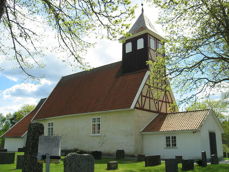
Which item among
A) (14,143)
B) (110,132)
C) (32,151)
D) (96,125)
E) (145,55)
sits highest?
(145,55)

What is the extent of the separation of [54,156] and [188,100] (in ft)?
36.6

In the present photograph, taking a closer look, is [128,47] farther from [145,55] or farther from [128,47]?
[145,55]

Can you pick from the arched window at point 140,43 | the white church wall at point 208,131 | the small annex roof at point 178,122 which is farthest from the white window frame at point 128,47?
the white church wall at point 208,131

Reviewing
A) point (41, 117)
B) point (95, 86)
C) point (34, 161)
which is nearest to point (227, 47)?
point (34, 161)

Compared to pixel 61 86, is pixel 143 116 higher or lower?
lower

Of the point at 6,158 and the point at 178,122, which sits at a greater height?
the point at 178,122

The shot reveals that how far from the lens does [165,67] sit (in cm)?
1708

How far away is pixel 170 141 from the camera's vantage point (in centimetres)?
2050

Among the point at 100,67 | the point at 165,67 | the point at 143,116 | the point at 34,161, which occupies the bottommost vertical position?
the point at 34,161

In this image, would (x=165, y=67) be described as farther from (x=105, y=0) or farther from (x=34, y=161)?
(x=34, y=161)

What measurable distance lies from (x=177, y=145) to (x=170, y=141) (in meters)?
0.70

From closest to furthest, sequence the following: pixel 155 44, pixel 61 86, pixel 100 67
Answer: pixel 155 44 → pixel 100 67 → pixel 61 86

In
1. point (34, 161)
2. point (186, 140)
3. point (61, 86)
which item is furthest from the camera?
point (61, 86)

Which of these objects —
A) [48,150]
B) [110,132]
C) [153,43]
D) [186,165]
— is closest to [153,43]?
[153,43]
